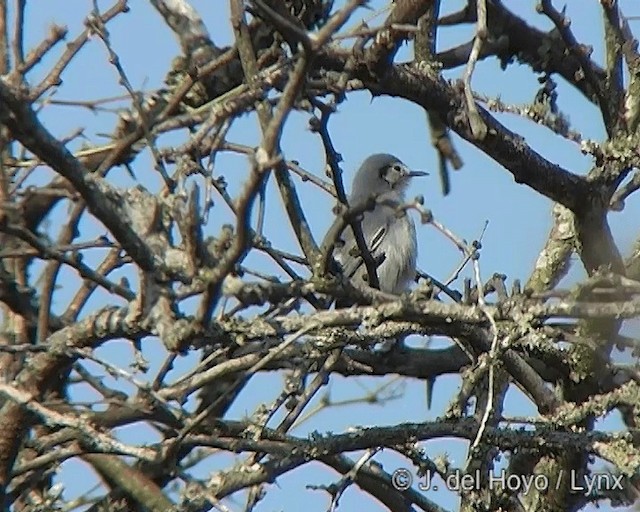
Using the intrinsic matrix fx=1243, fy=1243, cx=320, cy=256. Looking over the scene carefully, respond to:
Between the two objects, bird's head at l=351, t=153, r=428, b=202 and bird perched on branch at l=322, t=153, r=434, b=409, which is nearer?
bird perched on branch at l=322, t=153, r=434, b=409

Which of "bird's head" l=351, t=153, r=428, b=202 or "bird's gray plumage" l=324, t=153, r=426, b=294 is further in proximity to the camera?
"bird's head" l=351, t=153, r=428, b=202

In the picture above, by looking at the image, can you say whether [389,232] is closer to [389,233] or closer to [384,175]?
[389,233]

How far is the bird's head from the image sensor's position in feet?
24.3

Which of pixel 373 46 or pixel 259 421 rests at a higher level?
pixel 373 46

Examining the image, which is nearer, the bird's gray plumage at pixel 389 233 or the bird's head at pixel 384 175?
the bird's gray plumage at pixel 389 233

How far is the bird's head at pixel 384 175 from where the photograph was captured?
7.42 metres

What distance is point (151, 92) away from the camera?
155 inches

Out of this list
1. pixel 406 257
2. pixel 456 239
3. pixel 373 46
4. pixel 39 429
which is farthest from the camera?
pixel 406 257

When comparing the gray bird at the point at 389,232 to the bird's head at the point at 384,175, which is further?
the bird's head at the point at 384,175

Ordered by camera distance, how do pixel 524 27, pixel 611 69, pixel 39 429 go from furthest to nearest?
pixel 524 27, pixel 39 429, pixel 611 69

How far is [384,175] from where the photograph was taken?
24.4 ft

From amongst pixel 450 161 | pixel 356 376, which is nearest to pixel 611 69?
pixel 450 161

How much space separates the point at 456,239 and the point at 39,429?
193 cm

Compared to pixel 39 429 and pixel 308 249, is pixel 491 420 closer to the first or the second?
pixel 308 249
